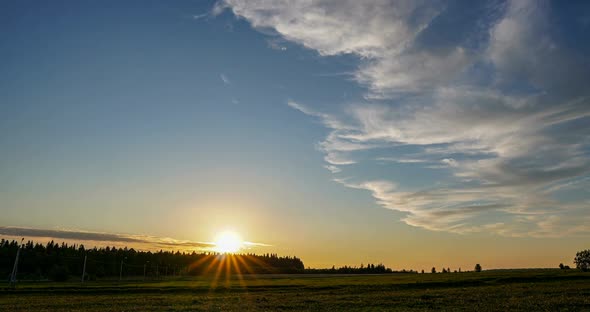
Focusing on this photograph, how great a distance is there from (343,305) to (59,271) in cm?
14288

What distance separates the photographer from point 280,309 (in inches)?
1874

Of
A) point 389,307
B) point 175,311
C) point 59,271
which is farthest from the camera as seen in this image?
point 59,271

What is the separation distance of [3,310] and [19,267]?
17857 cm

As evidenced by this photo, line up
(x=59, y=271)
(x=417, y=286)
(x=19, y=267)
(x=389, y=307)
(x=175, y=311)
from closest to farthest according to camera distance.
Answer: (x=175, y=311), (x=389, y=307), (x=417, y=286), (x=59, y=271), (x=19, y=267)

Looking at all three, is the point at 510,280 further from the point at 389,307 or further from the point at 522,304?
the point at 389,307

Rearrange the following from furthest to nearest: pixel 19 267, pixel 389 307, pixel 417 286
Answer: pixel 19 267, pixel 417 286, pixel 389 307

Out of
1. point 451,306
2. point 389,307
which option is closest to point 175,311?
point 389,307

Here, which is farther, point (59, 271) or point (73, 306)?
point (59, 271)

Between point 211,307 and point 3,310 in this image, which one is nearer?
point 3,310

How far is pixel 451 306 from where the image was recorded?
46750 mm

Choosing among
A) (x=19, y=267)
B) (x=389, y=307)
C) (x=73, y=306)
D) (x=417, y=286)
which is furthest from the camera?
Answer: (x=19, y=267)

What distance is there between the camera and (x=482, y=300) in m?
52.0

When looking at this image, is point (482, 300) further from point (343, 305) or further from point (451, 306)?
point (343, 305)

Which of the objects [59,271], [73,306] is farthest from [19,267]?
[73,306]
